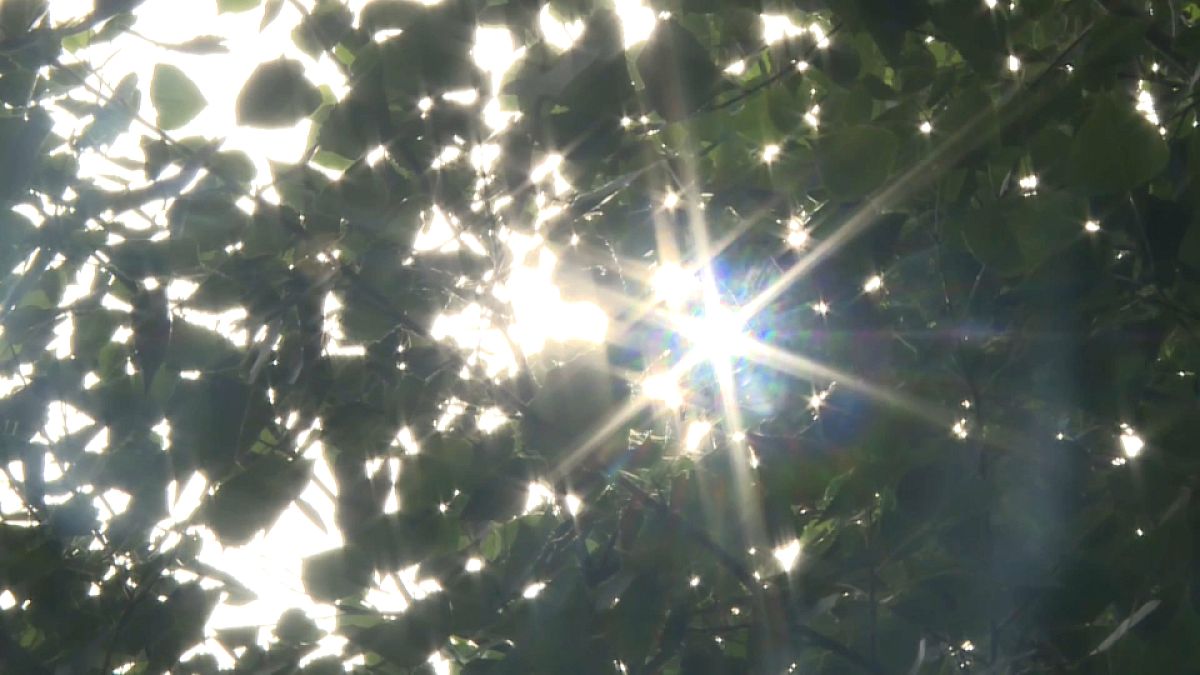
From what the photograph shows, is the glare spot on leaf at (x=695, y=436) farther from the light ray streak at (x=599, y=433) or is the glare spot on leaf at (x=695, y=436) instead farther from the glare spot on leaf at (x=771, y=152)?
the glare spot on leaf at (x=771, y=152)

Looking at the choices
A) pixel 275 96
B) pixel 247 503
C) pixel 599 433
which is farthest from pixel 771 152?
pixel 247 503

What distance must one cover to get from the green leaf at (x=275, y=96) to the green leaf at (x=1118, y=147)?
881 mm

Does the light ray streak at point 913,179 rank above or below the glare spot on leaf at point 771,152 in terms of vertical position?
below

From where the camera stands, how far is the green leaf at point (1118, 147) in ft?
3.07

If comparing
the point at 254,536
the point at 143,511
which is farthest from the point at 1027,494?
the point at 143,511

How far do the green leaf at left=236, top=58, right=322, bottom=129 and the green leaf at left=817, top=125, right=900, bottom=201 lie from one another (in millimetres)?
644

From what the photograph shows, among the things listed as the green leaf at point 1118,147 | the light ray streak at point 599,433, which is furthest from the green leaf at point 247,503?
the green leaf at point 1118,147

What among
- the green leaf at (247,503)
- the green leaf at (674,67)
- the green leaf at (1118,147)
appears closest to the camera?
the green leaf at (1118,147)

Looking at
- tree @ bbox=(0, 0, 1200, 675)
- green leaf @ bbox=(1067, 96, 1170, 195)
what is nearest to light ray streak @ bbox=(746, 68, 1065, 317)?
tree @ bbox=(0, 0, 1200, 675)

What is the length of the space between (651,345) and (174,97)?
0.75m

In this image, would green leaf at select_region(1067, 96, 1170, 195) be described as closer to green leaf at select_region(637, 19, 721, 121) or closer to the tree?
the tree

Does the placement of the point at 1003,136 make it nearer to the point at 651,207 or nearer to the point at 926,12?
the point at 926,12

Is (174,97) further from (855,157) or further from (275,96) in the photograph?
(855,157)

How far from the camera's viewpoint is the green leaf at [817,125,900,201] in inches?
40.1
